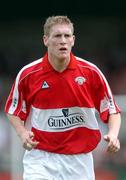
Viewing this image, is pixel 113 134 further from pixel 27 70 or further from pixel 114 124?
pixel 27 70

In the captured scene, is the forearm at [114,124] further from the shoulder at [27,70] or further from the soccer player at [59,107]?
the shoulder at [27,70]

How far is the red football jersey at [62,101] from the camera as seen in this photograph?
5.33 m

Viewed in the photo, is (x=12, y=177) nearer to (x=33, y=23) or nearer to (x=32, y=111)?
(x=32, y=111)

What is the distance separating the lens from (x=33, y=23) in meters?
11.5

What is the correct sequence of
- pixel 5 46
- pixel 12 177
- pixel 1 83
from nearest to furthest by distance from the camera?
pixel 12 177 → pixel 1 83 → pixel 5 46

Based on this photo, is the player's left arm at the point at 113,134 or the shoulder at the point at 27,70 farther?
the shoulder at the point at 27,70

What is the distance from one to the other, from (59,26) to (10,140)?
1.99 meters

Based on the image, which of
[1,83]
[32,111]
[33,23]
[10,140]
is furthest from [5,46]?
[32,111]

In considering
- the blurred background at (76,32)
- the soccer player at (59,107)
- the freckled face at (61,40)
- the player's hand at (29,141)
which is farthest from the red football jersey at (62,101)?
the blurred background at (76,32)

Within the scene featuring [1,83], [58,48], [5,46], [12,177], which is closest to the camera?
[58,48]

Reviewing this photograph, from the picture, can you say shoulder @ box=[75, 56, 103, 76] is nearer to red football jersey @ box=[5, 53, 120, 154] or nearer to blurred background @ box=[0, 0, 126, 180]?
red football jersey @ box=[5, 53, 120, 154]

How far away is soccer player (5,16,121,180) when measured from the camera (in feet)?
17.5

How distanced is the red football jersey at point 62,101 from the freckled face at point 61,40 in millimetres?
191

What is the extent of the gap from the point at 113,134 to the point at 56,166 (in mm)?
551
